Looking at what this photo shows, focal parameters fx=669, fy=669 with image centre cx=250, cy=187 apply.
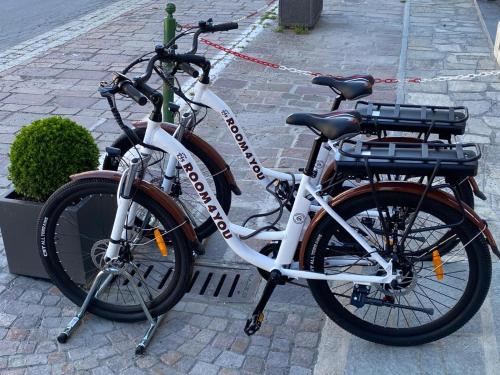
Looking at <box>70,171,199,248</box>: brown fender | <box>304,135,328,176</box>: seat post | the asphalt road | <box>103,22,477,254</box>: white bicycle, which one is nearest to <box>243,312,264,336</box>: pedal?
<box>70,171,199,248</box>: brown fender

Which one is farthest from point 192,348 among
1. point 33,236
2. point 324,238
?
point 33,236

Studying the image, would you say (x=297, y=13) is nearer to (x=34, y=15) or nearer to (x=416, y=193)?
(x=34, y=15)

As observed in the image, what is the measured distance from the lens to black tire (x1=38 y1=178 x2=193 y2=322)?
3.54 m

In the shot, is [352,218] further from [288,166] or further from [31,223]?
[288,166]

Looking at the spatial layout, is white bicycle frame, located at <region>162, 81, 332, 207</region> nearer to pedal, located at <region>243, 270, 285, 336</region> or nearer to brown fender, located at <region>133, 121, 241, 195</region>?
brown fender, located at <region>133, 121, 241, 195</region>

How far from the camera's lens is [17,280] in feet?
13.6

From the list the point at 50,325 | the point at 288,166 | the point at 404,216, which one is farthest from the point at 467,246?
the point at 288,166

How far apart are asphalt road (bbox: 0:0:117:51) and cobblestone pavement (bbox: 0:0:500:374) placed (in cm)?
86

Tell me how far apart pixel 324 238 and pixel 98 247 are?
1.34 m

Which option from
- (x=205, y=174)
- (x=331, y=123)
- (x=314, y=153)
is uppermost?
(x=331, y=123)

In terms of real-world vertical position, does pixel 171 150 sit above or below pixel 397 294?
above

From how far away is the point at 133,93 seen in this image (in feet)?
10.5

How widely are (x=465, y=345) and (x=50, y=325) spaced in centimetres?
228

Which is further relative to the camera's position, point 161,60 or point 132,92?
point 161,60
